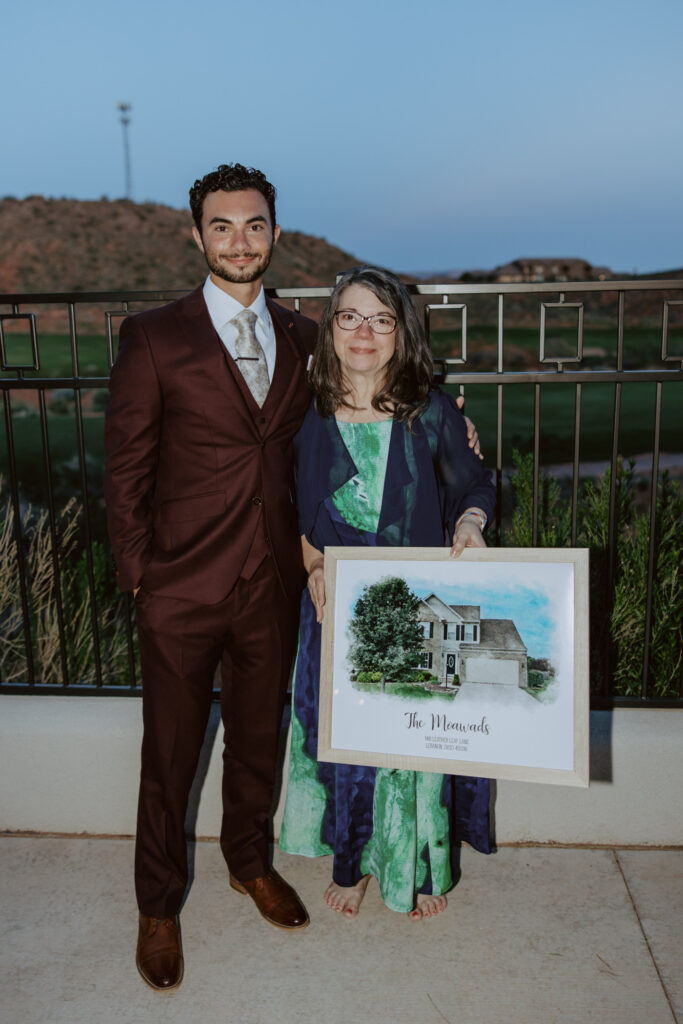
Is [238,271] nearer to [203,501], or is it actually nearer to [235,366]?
[235,366]

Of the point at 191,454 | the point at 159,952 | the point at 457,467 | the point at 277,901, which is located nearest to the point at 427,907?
the point at 277,901

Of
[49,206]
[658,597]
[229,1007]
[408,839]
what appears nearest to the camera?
[229,1007]

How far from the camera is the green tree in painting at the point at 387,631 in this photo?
2154 mm

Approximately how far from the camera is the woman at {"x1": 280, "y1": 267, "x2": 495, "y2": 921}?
222 cm

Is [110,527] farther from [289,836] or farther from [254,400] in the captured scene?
[289,836]

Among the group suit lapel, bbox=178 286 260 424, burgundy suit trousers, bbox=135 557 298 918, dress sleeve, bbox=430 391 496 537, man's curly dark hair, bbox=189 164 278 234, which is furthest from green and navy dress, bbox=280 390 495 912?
man's curly dark hair, bbox=189 164 278 234

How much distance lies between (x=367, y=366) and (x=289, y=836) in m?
1.56

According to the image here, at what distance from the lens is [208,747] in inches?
119

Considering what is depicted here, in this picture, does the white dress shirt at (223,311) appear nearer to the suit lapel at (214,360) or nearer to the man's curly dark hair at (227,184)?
the suit lapel at (214,360)

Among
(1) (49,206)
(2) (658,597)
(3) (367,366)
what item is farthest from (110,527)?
(1) (49,206)

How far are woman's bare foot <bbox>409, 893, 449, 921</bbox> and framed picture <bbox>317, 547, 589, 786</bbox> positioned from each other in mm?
724

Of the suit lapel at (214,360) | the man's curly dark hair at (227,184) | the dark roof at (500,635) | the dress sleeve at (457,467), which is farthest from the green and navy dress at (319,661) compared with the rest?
the man's curly dark hair at (227,184)

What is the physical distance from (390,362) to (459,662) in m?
0.86

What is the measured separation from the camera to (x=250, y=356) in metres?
2.25
